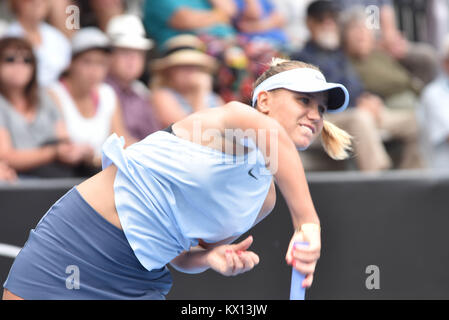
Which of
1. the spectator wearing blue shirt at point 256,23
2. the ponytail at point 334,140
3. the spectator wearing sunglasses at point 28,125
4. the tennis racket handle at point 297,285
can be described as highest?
the spectator wearing blue shirt at point 256,23

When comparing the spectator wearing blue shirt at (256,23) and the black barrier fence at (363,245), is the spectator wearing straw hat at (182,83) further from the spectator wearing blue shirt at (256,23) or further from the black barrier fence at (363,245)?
the black barrier fence at (363,245)

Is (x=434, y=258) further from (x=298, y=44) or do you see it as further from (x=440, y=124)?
(x=298, y=44)

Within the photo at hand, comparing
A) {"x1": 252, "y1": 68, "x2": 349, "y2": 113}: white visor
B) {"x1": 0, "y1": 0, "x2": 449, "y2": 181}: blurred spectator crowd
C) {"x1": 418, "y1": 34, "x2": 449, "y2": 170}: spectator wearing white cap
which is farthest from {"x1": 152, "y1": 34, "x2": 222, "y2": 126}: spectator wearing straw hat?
{"x1": 252, "y1": 68, "x2": 349, "y2": 113}: white visor

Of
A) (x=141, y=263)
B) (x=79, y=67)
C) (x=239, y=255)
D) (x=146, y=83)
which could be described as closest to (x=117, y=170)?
(x=141, y=263)

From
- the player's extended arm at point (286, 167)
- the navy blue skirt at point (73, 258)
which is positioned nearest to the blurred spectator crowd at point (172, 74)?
the navy blue skirt at point (73, 258)

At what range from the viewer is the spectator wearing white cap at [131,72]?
439cm

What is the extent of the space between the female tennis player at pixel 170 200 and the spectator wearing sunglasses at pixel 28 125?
5.61ft

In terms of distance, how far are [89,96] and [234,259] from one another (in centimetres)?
243

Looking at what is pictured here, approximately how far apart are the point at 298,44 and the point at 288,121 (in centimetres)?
339

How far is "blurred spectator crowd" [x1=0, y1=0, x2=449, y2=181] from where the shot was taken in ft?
13.3

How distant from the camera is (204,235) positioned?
7.34 feet

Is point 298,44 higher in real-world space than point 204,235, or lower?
higher

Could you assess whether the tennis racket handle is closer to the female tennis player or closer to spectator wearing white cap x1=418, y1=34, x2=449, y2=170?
the female tennis player

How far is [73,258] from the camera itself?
7.25ft
